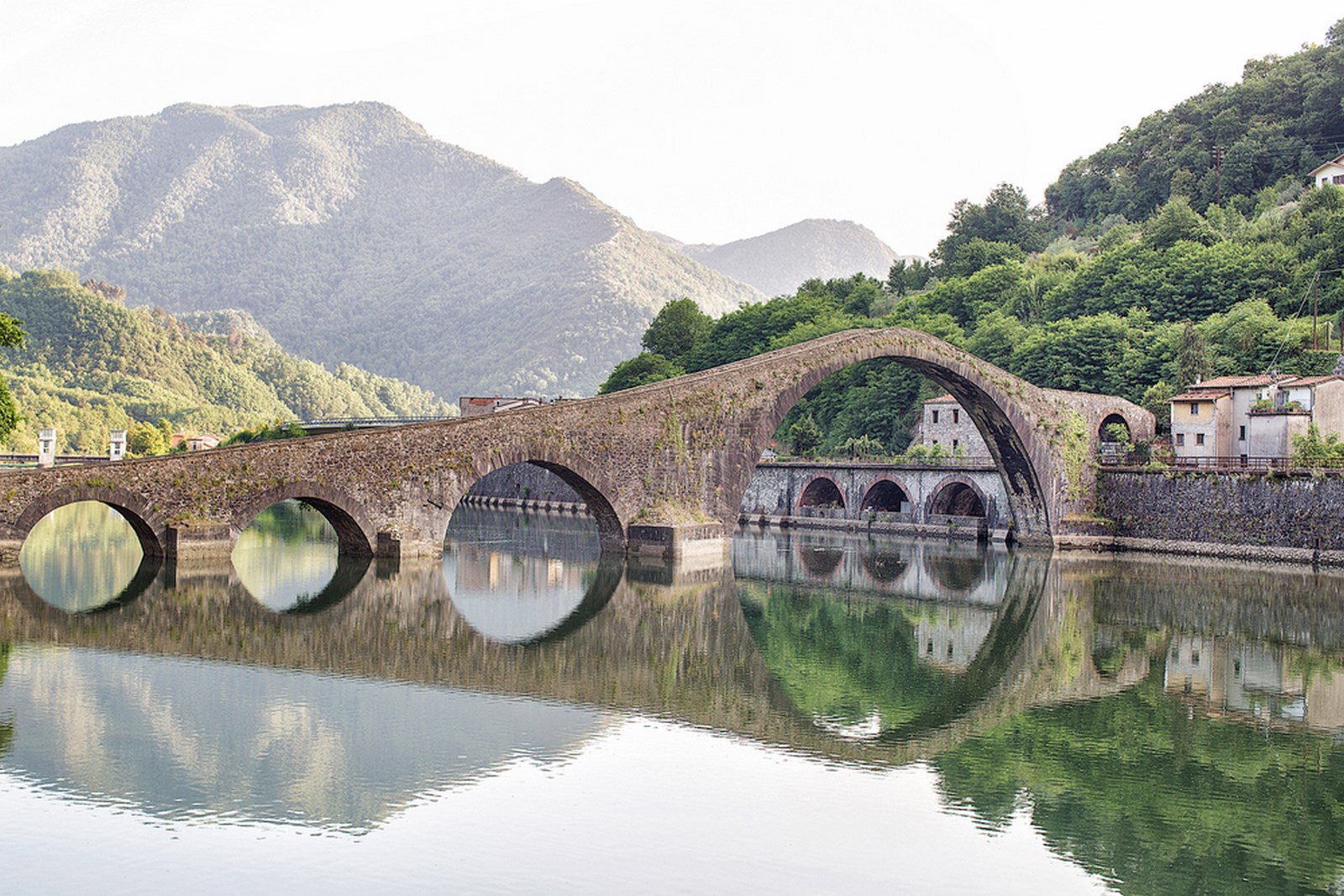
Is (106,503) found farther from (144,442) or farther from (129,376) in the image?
(129,376)

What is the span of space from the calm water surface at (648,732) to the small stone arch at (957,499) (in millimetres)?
17980

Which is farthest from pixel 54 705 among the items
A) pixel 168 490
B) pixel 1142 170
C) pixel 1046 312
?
pixel 1142 170

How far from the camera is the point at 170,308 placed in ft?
619

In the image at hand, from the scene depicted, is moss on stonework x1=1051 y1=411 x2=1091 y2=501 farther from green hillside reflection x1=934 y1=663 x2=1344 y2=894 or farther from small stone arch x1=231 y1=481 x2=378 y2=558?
green hillside reflection x1=934 y1=663 x2=1344 y2=894

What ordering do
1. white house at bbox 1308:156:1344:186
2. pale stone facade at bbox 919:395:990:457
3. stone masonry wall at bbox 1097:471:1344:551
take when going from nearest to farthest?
stone masonry wall at bbox 1097:471:1344:551, pale stone facade at bbox 919:395:990:457, white house at bbox 1308:156:1344:186

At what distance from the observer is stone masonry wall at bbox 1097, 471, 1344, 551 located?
109ft

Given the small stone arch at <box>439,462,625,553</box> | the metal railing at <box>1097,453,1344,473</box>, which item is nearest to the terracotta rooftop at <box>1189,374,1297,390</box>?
the metal railing at <box>1097,453,1344,473</box>

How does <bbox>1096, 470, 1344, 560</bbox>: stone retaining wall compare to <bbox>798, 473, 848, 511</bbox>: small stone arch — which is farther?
<bbox>798, 473, 848, 511</bbox>: small stone arch

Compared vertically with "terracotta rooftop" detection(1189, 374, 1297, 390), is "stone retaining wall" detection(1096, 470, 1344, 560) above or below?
below

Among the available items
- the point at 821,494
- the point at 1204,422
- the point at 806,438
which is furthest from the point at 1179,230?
the point at 1204,422

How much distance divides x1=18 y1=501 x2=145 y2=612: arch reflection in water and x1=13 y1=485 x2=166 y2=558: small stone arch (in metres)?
0.83

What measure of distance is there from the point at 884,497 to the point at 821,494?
339 cm

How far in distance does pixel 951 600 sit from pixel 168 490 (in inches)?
665

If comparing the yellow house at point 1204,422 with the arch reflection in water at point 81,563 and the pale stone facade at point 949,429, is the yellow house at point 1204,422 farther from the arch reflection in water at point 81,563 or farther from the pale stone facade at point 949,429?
the arch reflection in water at point 81,563
